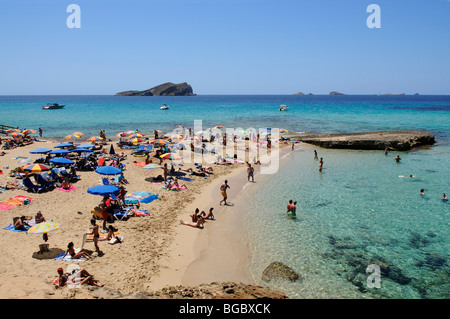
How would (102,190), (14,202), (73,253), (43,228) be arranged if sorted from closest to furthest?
1. (73,253)
2. (43,228)
3. (102,190)
4. (14,202)

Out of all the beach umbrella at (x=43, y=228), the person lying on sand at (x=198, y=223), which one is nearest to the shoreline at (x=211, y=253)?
the person lying on sand at (x=198, y=223)

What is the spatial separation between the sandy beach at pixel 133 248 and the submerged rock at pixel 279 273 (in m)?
0.75

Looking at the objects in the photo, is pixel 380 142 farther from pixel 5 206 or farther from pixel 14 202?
pixel 5 206

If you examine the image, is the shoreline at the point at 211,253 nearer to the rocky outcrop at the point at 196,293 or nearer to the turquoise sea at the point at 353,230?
the turquoise sea at the point at 353,230

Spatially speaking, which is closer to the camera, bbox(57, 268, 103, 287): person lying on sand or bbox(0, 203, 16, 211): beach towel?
bbox(57, 268, 103, 287): person lying on sand

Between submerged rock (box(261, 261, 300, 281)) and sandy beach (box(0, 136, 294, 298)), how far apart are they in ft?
2.47

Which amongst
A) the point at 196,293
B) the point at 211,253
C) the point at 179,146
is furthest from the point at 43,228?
the point at 179,146

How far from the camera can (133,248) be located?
10422mm

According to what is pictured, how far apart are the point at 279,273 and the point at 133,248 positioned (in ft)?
17.6

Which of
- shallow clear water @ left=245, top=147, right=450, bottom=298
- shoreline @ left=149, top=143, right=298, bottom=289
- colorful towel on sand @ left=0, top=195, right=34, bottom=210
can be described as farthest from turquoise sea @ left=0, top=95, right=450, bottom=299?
colorful towel on sand @ left=0, top=195, right=34, bottom=210

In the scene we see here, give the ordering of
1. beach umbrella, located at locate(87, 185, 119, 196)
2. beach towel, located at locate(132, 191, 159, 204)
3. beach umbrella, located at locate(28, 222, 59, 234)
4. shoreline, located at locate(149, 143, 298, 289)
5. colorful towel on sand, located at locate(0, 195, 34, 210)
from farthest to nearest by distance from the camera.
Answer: beach towel, located at locate(132, 191, 159, 204) < colorful towel on sand, located at locate(0, 195, 34, 210) < beach umbrella, located at locate(87, 185, 119, 196) < beach umbrella, located at locate(28, 222, 59, 234) < shoreline, located at locate(149, 143, 298, 289)

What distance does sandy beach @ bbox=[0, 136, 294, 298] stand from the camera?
8266 mm

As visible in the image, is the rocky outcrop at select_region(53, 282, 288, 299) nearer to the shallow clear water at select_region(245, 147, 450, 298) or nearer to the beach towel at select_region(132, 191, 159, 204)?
the shallow clear water at select_region(245, 147, 450, 298)
